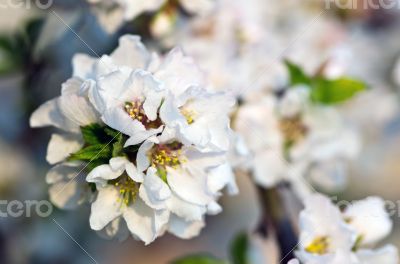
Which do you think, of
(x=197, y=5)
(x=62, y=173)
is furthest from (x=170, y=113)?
(x=197, y=5)

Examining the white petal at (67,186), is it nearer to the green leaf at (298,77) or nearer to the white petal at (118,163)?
the white petal at (118,163)

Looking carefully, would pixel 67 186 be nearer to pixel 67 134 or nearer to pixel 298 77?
pixel 67 134

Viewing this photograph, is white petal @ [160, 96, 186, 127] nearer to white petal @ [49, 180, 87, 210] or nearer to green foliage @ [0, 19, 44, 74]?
white petal @ [49, 180, 87, 210]

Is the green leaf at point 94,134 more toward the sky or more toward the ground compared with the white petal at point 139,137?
more toward the sky

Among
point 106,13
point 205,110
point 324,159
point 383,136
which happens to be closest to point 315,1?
point 383,136

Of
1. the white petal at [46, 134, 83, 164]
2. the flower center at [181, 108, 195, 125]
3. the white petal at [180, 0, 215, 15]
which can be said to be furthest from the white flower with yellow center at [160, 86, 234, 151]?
the white petal at [180, 0, 215, 15]

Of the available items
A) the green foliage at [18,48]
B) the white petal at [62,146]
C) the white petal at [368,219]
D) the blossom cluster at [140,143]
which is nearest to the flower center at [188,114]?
the blossom cluster at [140,143]
